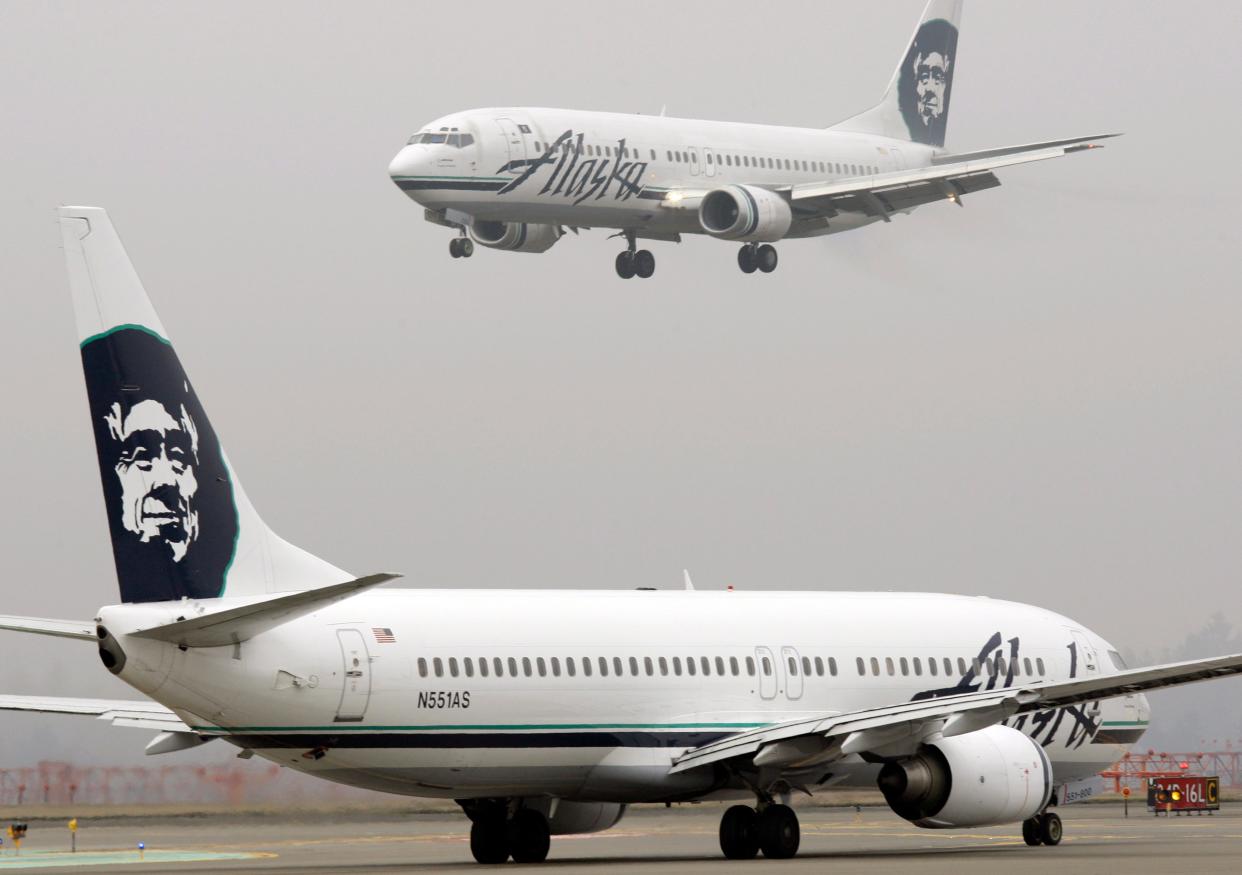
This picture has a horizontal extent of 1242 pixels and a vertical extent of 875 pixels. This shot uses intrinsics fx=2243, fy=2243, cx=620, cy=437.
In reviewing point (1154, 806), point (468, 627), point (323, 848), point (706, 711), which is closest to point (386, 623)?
point (468, 627)

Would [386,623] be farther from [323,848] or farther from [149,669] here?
[323,848]

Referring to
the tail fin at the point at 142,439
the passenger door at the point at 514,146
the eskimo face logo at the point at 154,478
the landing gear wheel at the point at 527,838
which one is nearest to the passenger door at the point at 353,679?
the tail fin at the point at 142,439

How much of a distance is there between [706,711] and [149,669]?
33.0 feet

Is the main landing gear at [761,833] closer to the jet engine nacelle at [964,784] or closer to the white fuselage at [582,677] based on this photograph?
the white fuselage at [582,677]

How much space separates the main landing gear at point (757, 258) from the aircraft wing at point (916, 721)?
1136 cm

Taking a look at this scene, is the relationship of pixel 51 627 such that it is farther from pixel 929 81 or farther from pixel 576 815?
pixel 929 81

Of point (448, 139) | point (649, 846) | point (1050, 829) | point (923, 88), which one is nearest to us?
point (1050, 829)

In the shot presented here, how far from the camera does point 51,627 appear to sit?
99.6 feet

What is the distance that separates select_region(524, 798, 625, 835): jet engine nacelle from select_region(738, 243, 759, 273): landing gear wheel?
11.6m

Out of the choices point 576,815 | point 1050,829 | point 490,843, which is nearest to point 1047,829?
point 1050,829

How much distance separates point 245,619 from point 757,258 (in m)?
17.5

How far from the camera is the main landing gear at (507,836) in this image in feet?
116

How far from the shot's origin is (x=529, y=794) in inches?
1348

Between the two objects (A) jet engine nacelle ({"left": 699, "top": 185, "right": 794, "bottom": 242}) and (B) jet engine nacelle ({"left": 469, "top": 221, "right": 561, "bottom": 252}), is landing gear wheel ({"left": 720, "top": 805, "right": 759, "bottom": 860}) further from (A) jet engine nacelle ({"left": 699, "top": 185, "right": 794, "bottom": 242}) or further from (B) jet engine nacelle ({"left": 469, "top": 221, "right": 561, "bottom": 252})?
(A) jet engine nacelle ({"left": 699, "top": 185, "right": 794, "bottom": 242})
